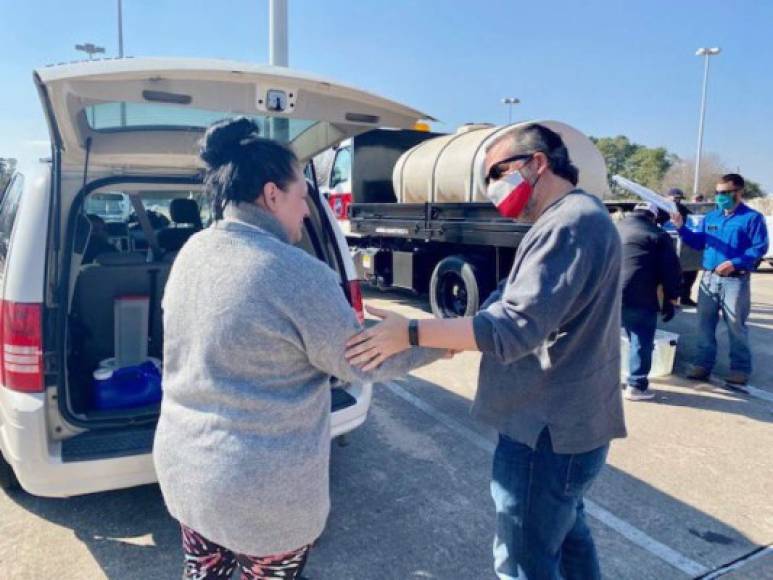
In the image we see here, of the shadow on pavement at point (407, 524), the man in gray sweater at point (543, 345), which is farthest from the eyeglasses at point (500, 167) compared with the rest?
the shadow on pavement at point (407, 524)

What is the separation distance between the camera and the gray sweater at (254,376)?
140cm

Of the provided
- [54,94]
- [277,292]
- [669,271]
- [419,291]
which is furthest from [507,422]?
[419,291]

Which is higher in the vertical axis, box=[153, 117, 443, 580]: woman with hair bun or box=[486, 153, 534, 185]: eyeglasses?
box=[486, 153, 534, 185]: eyeglasses

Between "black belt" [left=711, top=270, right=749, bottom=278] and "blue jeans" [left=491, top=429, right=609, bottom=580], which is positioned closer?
"blue jeans" [left=491, top=429, right=609, bottom=580]

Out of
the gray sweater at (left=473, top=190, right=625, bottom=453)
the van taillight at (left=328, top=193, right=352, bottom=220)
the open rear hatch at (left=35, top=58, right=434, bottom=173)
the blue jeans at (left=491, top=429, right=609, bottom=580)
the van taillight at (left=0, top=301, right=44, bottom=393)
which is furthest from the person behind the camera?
the van taillight at (left=328, top=193, right=352, bottom=220)

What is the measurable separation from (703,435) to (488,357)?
334 centimetres

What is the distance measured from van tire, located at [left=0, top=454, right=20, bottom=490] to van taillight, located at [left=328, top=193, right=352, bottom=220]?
7209 millimetres

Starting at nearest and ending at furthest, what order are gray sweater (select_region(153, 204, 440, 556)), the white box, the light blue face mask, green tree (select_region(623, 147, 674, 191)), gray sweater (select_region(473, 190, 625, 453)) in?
gray sweater (select_region(153, 204, 440, 556))
gray sweater (select_region(473, 190, 625, 453))
the white box
the light blue face mask
green tree (select_region(623, 147, 674, 191))

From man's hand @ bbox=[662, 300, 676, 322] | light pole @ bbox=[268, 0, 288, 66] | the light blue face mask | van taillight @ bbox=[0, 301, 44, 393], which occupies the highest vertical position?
light pole @ bbox=[268, 0, 288, 66]

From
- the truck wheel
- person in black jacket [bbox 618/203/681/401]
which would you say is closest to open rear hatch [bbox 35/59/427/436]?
person in black jacket [bbox 618/203/681/401]

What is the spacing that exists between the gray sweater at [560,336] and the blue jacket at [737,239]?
4.26m

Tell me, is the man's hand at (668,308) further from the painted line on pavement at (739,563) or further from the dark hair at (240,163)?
the dark hair at (240,163)

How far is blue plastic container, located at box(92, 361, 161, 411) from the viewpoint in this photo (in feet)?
9.80

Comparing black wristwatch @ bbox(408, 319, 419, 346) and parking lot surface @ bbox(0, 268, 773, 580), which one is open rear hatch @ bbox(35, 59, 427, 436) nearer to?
parking lot surface @ bbox(0, 268, 773, 580)
